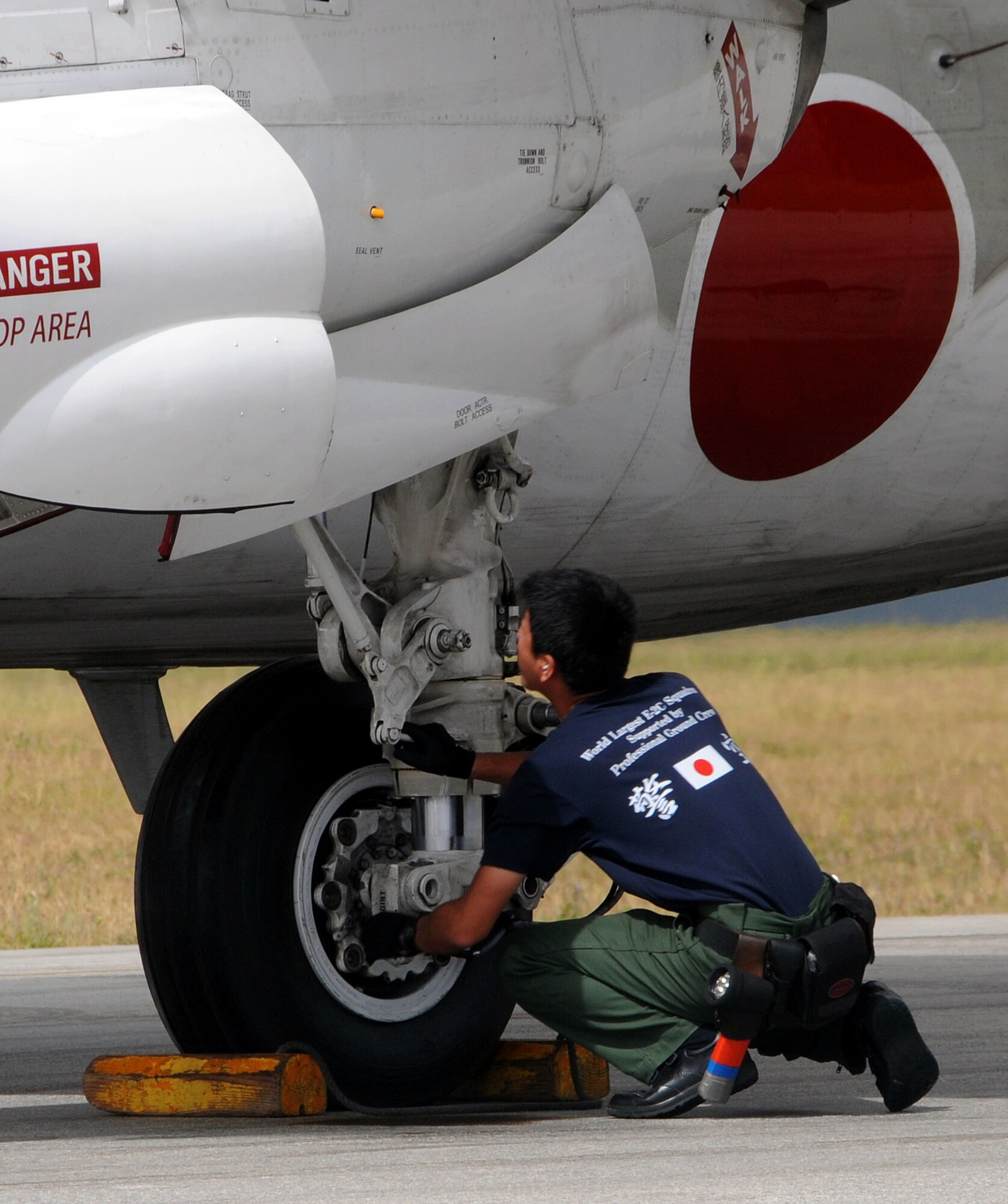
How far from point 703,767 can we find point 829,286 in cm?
194

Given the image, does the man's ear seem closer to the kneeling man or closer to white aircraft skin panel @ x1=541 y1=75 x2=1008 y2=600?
the kneeling man

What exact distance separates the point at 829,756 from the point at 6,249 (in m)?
18.0

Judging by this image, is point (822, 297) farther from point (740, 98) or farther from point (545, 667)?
point (545, 667)

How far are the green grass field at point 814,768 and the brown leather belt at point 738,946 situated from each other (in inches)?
265

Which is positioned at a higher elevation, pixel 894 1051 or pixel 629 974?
pixel 629 974

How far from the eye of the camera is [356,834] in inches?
231

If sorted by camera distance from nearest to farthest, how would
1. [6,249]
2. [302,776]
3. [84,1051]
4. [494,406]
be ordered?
[6,249] → [494,406] → [302,776] → [84,1051]

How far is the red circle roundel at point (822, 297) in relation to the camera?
21.7ft

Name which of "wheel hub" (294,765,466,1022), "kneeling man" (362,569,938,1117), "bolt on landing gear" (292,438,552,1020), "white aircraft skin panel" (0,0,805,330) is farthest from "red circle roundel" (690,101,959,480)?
"wheel hub" (294,765,466,1022)

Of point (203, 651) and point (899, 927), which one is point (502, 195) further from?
point (899, 927)

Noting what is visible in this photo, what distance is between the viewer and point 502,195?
5.22m

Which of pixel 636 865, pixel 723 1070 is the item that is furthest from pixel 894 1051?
pixel 636 865

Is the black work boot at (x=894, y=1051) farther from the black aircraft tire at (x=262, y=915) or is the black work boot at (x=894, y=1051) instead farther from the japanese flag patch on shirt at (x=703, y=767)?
the black aircraft tire at (x=262, y=915)

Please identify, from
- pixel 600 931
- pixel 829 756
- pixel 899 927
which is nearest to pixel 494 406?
pixel 600 931
